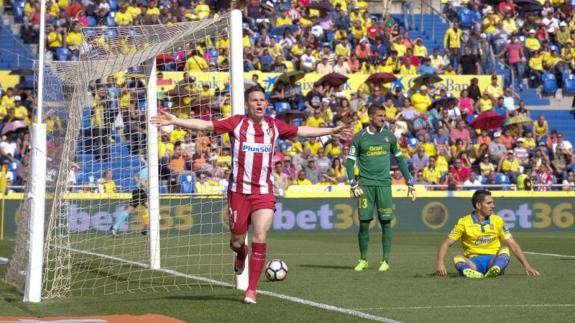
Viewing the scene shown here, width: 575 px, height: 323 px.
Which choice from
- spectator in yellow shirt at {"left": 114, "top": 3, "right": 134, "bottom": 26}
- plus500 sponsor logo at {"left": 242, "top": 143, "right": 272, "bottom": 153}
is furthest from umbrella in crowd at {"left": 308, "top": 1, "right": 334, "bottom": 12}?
plus500 sponsor logo at {"left": 242, "top": 143, "right": 272, "bottom": 153}

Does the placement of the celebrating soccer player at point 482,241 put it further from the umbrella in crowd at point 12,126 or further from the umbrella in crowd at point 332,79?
the umbrella in crowd at point 332,79

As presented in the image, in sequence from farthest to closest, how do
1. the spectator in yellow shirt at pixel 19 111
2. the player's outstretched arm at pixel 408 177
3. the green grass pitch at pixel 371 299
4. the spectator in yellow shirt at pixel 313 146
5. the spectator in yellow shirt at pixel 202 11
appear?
the spectator in yellow shirt at pixel 202 11
the spectator in yellow shirt at pixel 313 146
the spectator in yellow shirt at pixel 19 111
the player's outstretched arm at pixel 408 177
the green grass pitch at pixel 371 299

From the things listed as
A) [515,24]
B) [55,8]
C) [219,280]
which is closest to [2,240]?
[55,8]

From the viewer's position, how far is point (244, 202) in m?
11.0

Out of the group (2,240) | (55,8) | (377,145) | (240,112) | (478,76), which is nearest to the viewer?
(240,112)

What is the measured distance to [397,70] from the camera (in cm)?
3575

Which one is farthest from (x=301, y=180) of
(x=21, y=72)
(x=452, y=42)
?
(x=452, y=42)

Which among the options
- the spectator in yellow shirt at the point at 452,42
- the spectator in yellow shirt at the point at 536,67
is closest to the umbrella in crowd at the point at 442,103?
the spectator in yellow shirt at the point at 452,42

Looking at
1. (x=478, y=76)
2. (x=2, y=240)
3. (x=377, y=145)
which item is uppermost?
(x=478, y=76)

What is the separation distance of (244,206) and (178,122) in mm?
1148

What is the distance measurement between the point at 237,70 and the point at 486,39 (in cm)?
2675

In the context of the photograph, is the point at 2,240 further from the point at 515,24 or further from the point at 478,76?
the point at 515,24

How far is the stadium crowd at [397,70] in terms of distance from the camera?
102 feet

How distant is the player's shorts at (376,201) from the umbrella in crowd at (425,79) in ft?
64.9
